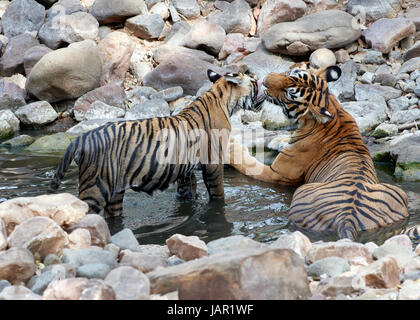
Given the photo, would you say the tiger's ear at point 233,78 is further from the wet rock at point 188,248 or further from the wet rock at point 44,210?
the wet rock at point 188,248

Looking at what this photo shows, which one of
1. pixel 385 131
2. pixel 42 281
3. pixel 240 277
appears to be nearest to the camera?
pixel 240 277

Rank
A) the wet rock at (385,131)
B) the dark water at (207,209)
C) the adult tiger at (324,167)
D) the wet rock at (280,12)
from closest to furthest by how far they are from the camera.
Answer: the adult tiger at (324,167) → the dark water at (207,209) → the wet rock at (385,131) → the wet rock at (280,12)

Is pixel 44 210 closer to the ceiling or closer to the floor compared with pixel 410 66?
closer to the floor

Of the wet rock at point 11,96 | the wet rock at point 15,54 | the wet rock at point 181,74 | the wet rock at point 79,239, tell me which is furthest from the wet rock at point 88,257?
the wet rock at point 15,54

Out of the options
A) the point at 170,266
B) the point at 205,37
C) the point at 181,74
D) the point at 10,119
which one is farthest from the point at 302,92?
the point at 205,37

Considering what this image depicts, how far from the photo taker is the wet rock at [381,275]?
2.95m

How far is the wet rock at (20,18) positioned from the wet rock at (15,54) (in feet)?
1.81

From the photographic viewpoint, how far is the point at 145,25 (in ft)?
40.9

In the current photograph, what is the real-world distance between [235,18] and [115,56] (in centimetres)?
275

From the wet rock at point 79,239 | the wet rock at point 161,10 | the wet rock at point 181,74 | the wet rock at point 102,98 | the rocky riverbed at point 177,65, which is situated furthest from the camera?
the wet rock at point 161,10

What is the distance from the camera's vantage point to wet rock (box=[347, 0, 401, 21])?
12422mm

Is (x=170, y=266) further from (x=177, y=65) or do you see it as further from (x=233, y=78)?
(x=177, y=65)

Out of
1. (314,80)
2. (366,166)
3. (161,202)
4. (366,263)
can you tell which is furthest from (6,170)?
(366,263)
